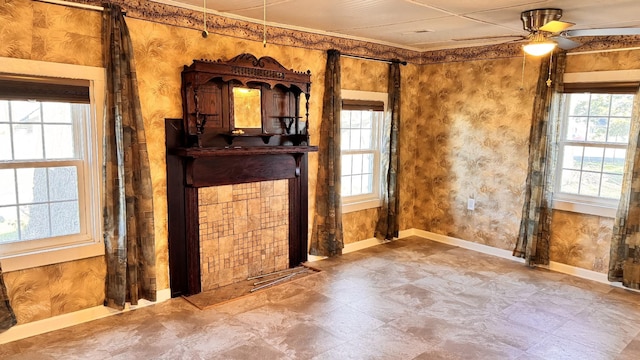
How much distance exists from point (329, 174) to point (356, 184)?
75cm

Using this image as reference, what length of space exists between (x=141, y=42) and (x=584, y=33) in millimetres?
3306

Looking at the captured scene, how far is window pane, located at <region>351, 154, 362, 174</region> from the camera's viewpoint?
553cm

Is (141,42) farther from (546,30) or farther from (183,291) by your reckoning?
(546,30)

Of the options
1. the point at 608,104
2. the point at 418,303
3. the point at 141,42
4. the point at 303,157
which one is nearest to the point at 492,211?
the point at 608,104

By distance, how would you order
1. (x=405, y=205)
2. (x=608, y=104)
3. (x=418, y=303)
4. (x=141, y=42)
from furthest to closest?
1. (x=405, y=205)
2. (x=608, y=104)
3. (x=418, y=303)
4. (x=141, y=42)

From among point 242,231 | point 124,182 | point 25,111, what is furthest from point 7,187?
point 242,231

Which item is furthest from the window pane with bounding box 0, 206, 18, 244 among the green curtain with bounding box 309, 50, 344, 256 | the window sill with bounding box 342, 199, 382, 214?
the window sill with bounding box 342, 199, 382, 214

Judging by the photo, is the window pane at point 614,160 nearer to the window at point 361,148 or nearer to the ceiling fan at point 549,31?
the ceiling fan at point 549,31

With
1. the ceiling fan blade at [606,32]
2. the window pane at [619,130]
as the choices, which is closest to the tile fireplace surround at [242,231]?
the ceiling fan blade at [606,32]

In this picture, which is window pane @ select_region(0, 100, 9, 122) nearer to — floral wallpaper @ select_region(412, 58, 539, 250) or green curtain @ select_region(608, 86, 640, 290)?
floral wallpaper @ select_region(412, 58, 539, 250)

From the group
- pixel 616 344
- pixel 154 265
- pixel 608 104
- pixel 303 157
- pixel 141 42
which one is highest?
pixel 141 42

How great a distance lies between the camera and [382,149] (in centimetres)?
562

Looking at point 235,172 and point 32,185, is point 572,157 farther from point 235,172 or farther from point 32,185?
point 32,185

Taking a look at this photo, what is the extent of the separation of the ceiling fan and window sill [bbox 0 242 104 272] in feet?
12.0
